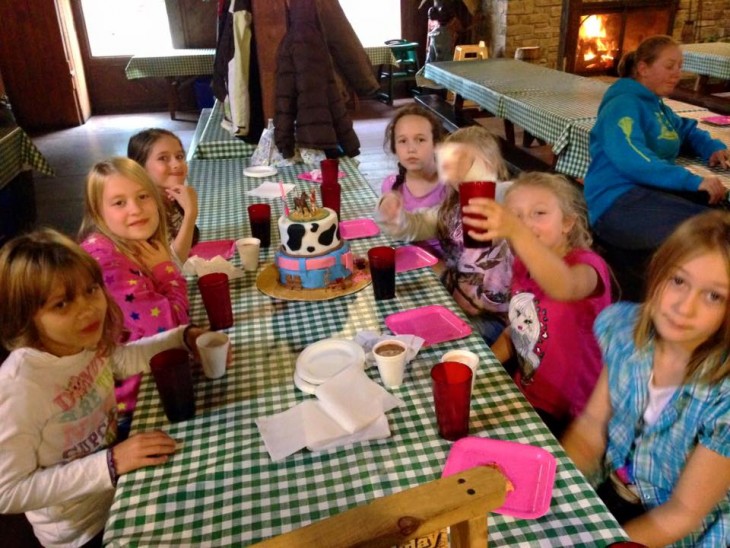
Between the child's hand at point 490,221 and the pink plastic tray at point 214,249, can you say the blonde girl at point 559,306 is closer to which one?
the child's hand at point 490,221

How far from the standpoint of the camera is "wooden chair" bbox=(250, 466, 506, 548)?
23.5 inches

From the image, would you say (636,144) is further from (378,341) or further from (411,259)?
(378,341)

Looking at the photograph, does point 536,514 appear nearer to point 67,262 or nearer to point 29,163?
point 67,262

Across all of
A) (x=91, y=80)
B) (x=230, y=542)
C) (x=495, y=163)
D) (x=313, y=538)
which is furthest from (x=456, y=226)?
(x=91, y=80)

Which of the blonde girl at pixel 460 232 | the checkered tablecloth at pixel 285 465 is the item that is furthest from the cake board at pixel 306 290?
the blonde girl at pixel 460 232

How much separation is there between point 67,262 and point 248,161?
227cm

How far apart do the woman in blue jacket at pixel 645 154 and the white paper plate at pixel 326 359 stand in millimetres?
1949

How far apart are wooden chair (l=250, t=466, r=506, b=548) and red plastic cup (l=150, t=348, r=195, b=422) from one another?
0.65 meters

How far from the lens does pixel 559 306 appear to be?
5.02 ft

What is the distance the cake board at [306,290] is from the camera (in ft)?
5.57

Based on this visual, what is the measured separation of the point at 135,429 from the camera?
1203 mm

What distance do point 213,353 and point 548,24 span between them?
25.4 feet

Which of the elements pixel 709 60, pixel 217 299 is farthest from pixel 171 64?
pixel 217 299

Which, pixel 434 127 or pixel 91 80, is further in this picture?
pixel 91 80
